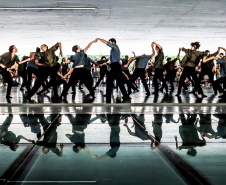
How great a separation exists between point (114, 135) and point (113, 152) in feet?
3.12

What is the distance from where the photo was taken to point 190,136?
416 centimetres

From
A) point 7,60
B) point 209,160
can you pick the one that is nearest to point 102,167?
point 209,160

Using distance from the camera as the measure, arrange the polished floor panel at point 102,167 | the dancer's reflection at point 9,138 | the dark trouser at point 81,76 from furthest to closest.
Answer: the dark trouser at point 81,76 < the dancer's reflection at point 9,138 < the polished floor panel at point 102,167

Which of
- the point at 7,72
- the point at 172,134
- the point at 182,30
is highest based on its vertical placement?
the point at 182,30

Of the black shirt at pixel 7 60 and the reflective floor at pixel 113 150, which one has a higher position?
the black shirt at pixel 7 60

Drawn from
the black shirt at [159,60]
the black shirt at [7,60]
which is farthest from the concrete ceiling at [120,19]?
the black shirt at [7,60]

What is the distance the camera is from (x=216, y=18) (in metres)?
13.4

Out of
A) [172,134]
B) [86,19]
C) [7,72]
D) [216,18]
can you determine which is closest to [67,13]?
[86,19]

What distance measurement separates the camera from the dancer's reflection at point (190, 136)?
350 centimetres

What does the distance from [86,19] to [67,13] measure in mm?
1602

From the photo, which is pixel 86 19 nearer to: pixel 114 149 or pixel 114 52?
pixel 114 52

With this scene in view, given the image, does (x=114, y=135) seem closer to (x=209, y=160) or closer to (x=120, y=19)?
(x=209, y=160)

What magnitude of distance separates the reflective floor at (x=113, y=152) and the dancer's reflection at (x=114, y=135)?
0.03ft

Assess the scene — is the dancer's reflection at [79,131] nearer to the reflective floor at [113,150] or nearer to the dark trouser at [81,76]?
the reflective floor at [113,150]
